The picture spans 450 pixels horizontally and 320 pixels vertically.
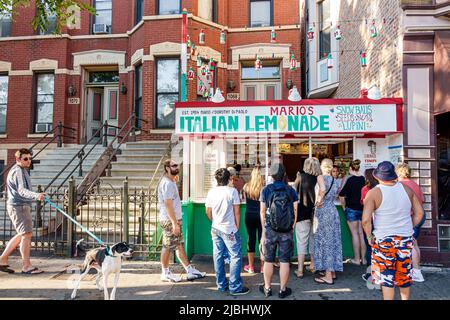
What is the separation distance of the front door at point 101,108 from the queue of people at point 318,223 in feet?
28.7

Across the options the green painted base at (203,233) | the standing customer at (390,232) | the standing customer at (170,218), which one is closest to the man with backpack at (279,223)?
the standing customer at (390,232)

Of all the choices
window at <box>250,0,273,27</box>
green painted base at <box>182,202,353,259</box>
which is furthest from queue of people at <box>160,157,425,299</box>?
window at <box>250,0,273,27</box>

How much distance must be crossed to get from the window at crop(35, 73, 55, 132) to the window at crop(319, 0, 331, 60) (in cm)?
1038

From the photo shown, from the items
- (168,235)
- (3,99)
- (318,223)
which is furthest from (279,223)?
(3,99)

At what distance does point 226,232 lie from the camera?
14.5 feet

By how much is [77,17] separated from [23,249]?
10.4 metres

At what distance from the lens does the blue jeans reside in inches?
173

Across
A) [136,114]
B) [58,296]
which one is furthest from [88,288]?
[136,114]

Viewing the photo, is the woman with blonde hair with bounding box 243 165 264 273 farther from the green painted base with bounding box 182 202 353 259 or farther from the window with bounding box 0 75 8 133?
the window with bounding box 0 75 8 133

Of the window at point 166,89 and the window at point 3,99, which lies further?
the window at point 3,99

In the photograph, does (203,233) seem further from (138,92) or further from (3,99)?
(3,99)

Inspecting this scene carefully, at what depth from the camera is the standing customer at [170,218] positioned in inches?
186

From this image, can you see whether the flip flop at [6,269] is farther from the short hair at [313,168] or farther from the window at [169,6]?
the window at [169,6]

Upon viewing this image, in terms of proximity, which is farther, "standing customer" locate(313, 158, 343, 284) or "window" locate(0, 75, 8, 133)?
"window" locate(0, 75, 8, 133)
